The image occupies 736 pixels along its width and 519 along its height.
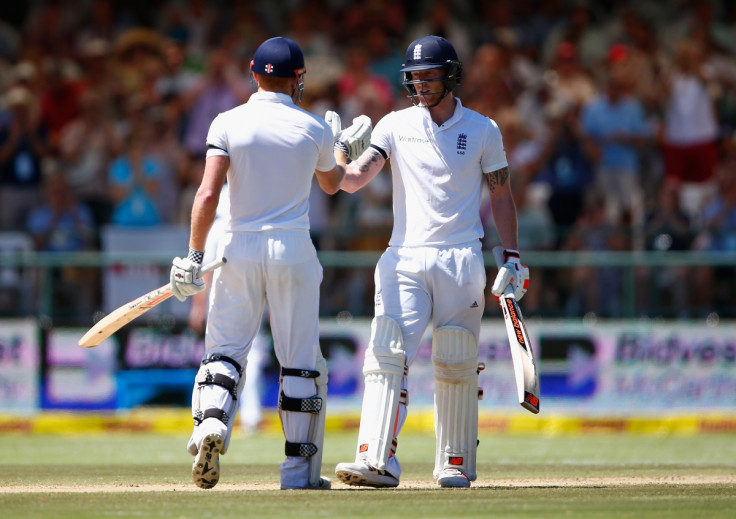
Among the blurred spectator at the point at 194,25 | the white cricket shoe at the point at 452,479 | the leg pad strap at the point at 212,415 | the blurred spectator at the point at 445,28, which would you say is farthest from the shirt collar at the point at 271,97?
the blurred spectator at the point at 194,25

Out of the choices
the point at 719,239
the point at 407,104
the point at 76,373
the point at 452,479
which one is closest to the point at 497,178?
the point at 452,479

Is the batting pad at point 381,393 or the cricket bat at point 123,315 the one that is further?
the cricket bat at point 123,315

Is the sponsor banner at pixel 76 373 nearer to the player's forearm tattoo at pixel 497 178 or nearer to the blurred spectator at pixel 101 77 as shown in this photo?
the blurred spectator at pixel 101 77

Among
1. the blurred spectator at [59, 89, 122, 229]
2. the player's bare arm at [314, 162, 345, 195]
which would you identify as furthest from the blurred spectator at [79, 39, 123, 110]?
the player's bare arm at [314, 162, 345, 195]

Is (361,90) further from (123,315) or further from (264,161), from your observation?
(264,161)

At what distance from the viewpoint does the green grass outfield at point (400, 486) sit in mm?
6043

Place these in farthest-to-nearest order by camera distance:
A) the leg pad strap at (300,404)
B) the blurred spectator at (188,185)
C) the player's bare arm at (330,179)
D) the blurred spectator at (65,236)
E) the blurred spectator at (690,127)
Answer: the blurred spectator at (690,127)
the blurred spectator at (188,185)
the blurred spectator at (65,236)
the player's bare arm at (330,179)
the leg pad strap at (300,404)

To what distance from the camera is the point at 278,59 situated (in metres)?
7.19

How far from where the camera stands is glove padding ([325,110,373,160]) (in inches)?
301

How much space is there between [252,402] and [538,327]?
328 centimetres

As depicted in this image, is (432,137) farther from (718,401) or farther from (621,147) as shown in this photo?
(621,147)

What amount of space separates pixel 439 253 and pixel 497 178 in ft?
2.01

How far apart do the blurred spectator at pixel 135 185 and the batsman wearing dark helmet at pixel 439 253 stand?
735 centimetres

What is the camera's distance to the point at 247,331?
23.2 feet
